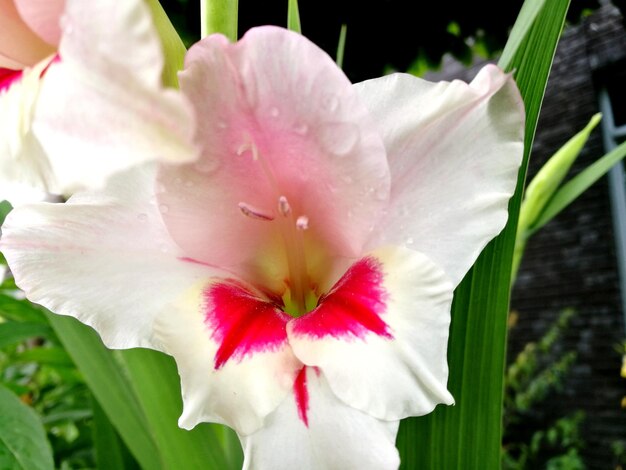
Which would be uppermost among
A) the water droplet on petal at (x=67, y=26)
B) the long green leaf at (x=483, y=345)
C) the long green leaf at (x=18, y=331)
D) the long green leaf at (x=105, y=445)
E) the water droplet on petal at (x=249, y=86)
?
the water droplet on petal at (x=67, y=26)

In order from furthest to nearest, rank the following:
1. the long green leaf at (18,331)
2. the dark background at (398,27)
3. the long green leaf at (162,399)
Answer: the dark background at (398,27)
the long green leaf at (18,331)
the long green leaf at (162,399)

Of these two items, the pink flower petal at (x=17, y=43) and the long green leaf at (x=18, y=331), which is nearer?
the pink flower petal at (x=17, y=43)

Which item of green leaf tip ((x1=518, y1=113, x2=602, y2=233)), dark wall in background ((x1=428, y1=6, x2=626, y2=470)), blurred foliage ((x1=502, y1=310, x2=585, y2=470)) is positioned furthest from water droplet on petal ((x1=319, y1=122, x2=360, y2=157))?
dark wall in background ((x1=428, y1=6, x2=626, y2=470))

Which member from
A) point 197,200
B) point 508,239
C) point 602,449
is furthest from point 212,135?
point 602,449

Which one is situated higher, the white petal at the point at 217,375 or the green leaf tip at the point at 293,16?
the green leaf tip at the point at 293,16

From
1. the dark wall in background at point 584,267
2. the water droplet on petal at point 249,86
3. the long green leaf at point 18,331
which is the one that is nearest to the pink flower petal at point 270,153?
the water droplet on petal at point 249,86

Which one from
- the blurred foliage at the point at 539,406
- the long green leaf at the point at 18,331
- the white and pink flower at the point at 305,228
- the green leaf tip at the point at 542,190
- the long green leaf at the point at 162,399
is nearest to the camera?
the white and pink flower at the point at 305,228

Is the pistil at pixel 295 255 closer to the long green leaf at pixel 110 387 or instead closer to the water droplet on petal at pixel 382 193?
the water droplet on petal at pixel 382 193

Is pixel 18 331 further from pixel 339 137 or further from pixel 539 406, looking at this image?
pixel 539 406
